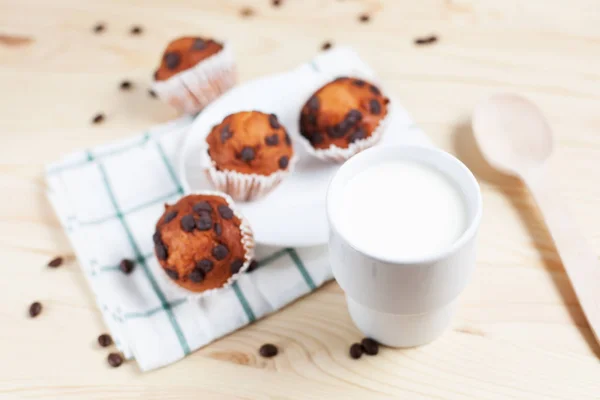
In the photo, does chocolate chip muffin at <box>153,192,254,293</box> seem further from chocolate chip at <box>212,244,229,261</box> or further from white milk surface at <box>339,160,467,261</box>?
white milk surface at <box>339,160,467,261</box>

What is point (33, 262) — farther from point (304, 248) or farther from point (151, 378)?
point (304, 248)

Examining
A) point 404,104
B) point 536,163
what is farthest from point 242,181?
point 536,163

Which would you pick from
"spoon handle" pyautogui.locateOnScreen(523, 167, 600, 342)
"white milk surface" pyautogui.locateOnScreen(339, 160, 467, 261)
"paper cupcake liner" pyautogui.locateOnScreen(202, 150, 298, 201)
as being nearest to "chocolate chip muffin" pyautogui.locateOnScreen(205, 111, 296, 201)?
"paper cupcake liner" pyautogui.locateOnScreen(202, 150, 298, 201)

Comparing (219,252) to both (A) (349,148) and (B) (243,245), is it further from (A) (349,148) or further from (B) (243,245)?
(A) (349,148)

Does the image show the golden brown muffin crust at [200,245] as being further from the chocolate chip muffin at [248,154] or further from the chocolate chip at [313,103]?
the chocolate chip at [313,103]

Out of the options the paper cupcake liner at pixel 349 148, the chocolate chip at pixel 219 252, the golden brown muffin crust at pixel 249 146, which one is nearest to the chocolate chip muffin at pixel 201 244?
the chocolate chip at pixel 219 252

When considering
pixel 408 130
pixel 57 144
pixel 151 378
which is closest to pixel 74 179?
pixel 57 144
